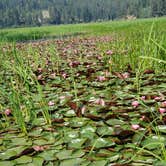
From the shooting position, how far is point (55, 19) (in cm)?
17225

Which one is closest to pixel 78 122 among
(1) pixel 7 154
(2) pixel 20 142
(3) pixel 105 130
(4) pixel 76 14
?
(3) pixel 105 130

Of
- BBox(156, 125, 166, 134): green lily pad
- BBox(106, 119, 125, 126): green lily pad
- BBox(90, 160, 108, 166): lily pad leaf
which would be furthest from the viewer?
BBox(106, 119, 125, 126): green lily pad

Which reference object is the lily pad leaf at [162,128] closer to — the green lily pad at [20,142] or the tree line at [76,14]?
the green lily pad at [20,142]

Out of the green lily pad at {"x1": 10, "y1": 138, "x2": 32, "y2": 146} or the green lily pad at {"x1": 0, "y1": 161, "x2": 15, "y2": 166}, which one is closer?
the green lily pad at {"x1": 0, "y1": 161, "x2": 15, "y2": 166}

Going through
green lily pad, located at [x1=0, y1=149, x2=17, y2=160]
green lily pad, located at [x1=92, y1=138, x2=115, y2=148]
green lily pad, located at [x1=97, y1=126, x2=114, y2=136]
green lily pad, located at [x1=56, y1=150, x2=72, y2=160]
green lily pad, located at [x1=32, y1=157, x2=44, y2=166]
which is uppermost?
green lily pad, located at [x1=97, y1=126, x2=114, y2=136]

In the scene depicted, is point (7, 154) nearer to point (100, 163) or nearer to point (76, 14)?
point (100, 163)

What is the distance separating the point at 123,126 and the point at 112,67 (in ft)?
11.4

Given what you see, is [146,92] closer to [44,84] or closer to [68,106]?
[68,106]

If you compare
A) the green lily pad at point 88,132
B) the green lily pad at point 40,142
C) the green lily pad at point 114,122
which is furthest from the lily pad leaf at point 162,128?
the green lily pad at point 40,142

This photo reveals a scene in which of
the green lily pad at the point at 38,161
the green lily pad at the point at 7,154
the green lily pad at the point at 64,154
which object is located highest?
the green lily pad at the point at 64,154

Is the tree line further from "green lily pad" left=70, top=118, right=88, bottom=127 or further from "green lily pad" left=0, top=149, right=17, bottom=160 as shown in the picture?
"green lily pad" left=0, top=149, right=17, bottom=160

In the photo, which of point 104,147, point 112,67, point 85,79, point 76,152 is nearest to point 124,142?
point 104,147

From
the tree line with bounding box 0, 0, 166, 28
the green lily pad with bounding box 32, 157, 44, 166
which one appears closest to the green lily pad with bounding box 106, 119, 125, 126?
the green lily pad with bounding box 32, 157, 44, 166

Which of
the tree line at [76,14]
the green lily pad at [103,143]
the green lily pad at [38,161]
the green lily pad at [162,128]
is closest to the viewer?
the green lily pad at [38,161]
